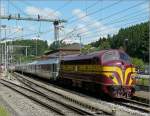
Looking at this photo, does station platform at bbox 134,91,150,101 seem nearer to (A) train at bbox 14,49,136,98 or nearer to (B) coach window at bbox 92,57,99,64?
(A) train at bbox 14,49,136,98

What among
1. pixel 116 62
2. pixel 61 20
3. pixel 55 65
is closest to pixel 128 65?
pixel 116 62

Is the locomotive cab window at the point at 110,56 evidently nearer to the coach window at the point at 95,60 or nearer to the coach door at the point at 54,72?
the coach window at the point at 95,60

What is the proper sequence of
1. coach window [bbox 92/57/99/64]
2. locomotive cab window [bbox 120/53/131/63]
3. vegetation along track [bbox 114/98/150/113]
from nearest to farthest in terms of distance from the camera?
vegetation along track [bbox 114/98/150/113], locomotive cab window [bbox 120/53/131/63], coach window [bbox 92/57/99/64]

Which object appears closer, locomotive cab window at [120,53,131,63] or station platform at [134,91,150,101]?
station platform at [134,91,150,101]

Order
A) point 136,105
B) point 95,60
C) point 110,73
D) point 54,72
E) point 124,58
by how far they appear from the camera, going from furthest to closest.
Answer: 1. point 54,72
2. point 95,60
3. point 124,58
4. point 110,73
5. point 136,105

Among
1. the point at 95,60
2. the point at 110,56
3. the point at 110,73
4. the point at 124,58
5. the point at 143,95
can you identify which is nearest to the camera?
the point at 110,73

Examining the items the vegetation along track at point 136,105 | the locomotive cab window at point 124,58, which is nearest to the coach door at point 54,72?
the locomotive cab window at point 124,58

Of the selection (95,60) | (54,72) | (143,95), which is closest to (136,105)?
(143,95)

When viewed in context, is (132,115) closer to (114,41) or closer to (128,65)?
(128,65)

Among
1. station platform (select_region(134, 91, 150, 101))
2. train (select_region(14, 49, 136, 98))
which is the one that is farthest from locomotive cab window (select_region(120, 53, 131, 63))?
station platform (select_region(134, 91, 150, 101))

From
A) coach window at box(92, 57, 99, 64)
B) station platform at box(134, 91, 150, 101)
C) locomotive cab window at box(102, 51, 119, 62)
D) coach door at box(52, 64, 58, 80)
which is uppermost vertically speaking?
locomotive cab window at box(102, 51, 119, 62)

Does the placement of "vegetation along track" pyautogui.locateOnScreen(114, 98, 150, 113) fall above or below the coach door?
below

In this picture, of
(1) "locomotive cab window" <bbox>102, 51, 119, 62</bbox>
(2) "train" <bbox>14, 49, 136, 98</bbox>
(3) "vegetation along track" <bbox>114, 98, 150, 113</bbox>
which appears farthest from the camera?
(1) "locomotive cab window" <bbox>102, 51, 119, 62</bbox>

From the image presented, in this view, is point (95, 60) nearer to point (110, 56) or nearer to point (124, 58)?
point (110, 56)
